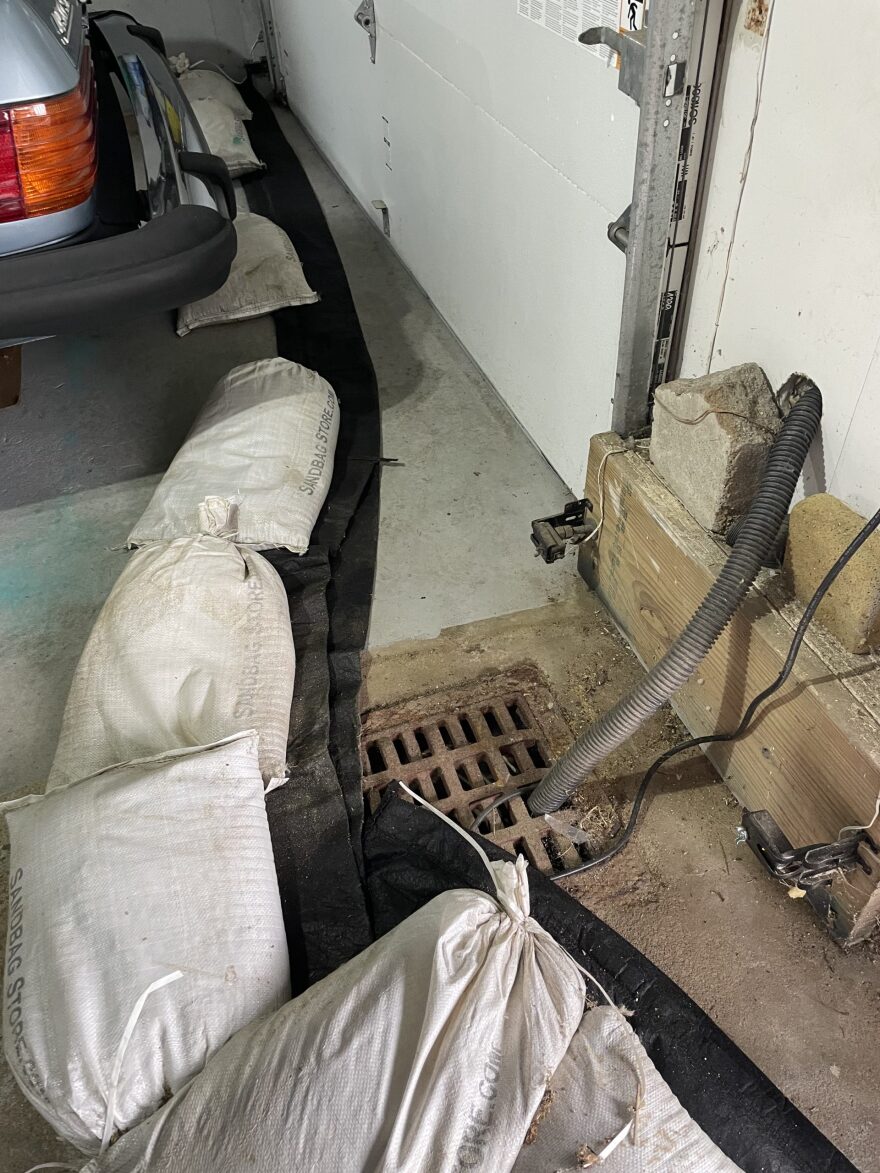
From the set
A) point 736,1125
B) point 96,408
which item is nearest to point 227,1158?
point 736,1125

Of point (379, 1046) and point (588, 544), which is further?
point (588, 544)

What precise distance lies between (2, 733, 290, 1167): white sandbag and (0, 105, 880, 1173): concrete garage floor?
26 centimetres

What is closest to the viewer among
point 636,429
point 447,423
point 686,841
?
point 686,841

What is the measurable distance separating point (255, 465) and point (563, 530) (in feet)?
2.78

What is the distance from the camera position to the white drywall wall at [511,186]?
180 cm

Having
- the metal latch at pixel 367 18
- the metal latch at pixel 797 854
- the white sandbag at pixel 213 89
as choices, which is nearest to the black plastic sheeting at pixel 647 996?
the metal latch at pixel 797 854

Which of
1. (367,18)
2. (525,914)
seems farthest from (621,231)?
(367,18)

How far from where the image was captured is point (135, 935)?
119 cm

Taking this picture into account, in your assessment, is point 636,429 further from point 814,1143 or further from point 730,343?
point 814,1143

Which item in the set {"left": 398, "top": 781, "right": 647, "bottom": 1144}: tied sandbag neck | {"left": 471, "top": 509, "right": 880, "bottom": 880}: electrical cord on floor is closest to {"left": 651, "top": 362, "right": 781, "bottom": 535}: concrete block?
{"left": 471, "top": 509, "right": 880, "bottom": 880}: electrical cord on floor

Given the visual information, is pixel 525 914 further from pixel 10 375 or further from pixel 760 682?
pixel 10 375

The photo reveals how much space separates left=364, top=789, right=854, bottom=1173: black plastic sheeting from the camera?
1182 mm

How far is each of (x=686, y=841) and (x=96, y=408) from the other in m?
2.32

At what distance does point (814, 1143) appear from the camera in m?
1.18
